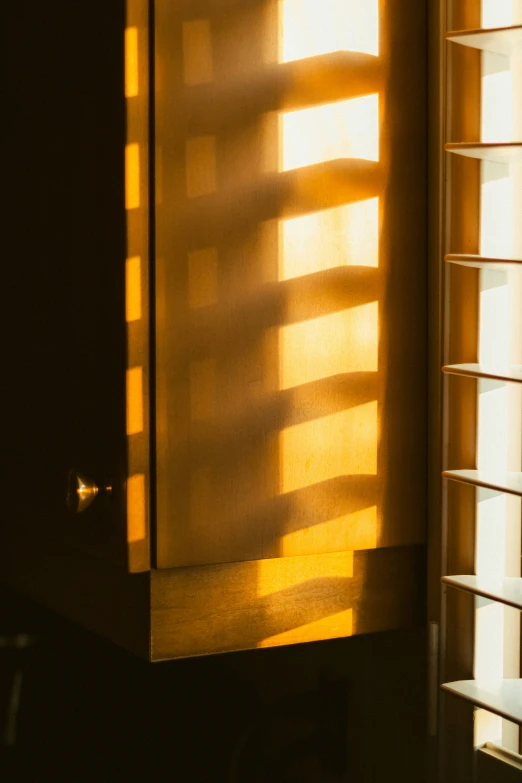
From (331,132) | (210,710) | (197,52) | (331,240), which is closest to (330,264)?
(331,240)

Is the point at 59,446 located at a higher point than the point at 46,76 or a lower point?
lower

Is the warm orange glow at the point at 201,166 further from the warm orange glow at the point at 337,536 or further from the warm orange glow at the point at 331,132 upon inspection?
the warm orange glow at the point at 337,536

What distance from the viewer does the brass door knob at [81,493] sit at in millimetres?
934

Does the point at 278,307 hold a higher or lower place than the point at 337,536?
higher

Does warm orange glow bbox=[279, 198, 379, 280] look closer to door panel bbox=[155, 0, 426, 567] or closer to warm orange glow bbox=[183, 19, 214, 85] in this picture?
door panel bbox=[155, 0, 426, 567]

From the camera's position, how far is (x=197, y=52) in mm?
905

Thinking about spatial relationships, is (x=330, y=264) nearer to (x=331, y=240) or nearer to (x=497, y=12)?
(x=331, y=240)

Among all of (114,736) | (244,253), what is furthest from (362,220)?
(114,736)

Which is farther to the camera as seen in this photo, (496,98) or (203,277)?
(496,98)

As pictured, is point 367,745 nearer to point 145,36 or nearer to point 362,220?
point 362,220

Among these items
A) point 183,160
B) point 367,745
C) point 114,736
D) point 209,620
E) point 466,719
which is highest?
point 183,160

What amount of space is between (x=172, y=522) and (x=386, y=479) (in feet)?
0.78

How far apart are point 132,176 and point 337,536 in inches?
15.5

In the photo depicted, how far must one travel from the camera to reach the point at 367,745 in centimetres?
123
